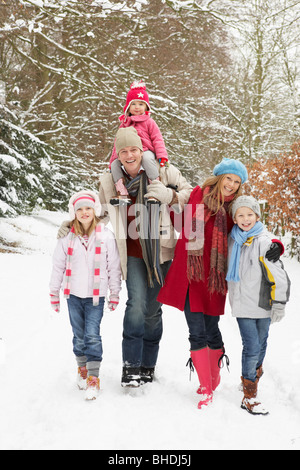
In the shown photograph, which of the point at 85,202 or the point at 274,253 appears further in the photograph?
the point at 85,202

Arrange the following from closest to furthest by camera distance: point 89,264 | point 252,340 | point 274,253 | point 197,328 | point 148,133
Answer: point 274,253 → point 252,340 → point 197,328 → point 89,264 → point 148,133

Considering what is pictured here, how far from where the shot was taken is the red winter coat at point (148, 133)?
3676 millimetres

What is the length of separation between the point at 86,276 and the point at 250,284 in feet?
3.93

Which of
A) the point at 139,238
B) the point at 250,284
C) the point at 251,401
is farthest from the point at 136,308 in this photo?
the point at 251,401

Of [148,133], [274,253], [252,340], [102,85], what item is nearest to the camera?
[274,253]

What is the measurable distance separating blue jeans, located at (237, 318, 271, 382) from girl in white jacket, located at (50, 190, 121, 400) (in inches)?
38.5

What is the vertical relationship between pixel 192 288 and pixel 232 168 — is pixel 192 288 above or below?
below

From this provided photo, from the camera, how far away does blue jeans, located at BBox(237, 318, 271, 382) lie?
115 inches

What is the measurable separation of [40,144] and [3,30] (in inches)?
101

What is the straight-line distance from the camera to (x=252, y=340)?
2924 millimetres

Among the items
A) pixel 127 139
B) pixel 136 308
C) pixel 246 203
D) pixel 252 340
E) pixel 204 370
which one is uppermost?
pixel 127 139

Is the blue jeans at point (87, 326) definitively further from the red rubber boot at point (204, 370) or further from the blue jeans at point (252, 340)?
the blue jeans at point (252, 340)

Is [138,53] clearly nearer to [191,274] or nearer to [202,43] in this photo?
[202,43]

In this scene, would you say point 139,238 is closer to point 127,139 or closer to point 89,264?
point 89,264
